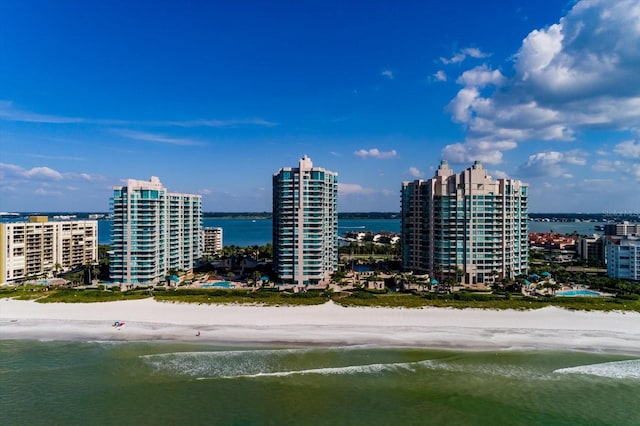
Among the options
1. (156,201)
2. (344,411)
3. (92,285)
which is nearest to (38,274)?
(92,285)

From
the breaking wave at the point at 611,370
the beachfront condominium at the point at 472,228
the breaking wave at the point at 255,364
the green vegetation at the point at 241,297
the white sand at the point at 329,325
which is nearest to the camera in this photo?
the breaking wave at the point at 611,370

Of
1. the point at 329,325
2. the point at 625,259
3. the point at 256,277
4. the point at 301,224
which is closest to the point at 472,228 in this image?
the point at 625,259

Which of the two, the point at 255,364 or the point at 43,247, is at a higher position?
the point at 43,247

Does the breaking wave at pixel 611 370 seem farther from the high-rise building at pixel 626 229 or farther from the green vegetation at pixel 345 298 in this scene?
the high-rise building at pixel 626 229

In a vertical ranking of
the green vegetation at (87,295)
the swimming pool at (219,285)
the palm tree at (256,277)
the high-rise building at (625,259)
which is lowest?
the green vegetation at (87,295)

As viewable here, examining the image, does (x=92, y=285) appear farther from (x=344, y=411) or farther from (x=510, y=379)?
(x=510, y=379)

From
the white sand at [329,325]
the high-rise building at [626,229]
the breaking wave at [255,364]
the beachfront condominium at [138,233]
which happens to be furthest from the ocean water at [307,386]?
the high-rise building at [626,229]

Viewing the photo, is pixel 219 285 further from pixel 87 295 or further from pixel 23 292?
pixel 23 292
